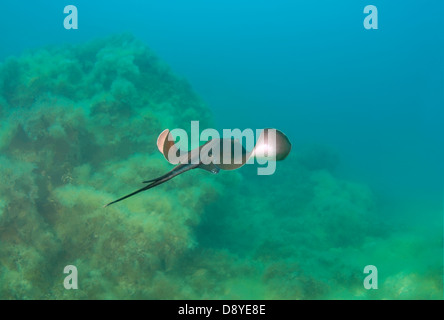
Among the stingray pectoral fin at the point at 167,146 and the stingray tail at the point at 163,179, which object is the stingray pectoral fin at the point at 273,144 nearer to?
the stingray tail at the point at 163,179

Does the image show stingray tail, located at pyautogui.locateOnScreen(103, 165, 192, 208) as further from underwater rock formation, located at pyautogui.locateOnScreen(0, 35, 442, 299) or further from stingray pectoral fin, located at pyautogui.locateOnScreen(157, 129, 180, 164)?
underwater rock formation, located at pyautogui.locateOnScreen(0, 35, 442, 299)

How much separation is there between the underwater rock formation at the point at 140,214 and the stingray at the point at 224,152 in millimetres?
3106

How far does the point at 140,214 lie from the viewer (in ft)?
20.1

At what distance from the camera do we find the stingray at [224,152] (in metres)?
2.90

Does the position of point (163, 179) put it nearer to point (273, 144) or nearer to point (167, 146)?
point (167, 146)

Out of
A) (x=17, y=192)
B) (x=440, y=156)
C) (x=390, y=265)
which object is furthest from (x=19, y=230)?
(x=440, y=156)

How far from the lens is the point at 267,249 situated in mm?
7070

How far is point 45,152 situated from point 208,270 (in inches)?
206

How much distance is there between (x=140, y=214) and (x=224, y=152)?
11.7 feet

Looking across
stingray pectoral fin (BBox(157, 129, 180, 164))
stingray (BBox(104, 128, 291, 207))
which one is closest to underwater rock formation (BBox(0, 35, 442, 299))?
stingray pectoral fin (BBox(157, 129, 180, 164))

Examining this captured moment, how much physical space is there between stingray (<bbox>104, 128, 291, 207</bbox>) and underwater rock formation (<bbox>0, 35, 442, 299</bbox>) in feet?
10.2

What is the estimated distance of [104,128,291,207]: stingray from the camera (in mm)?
2896
